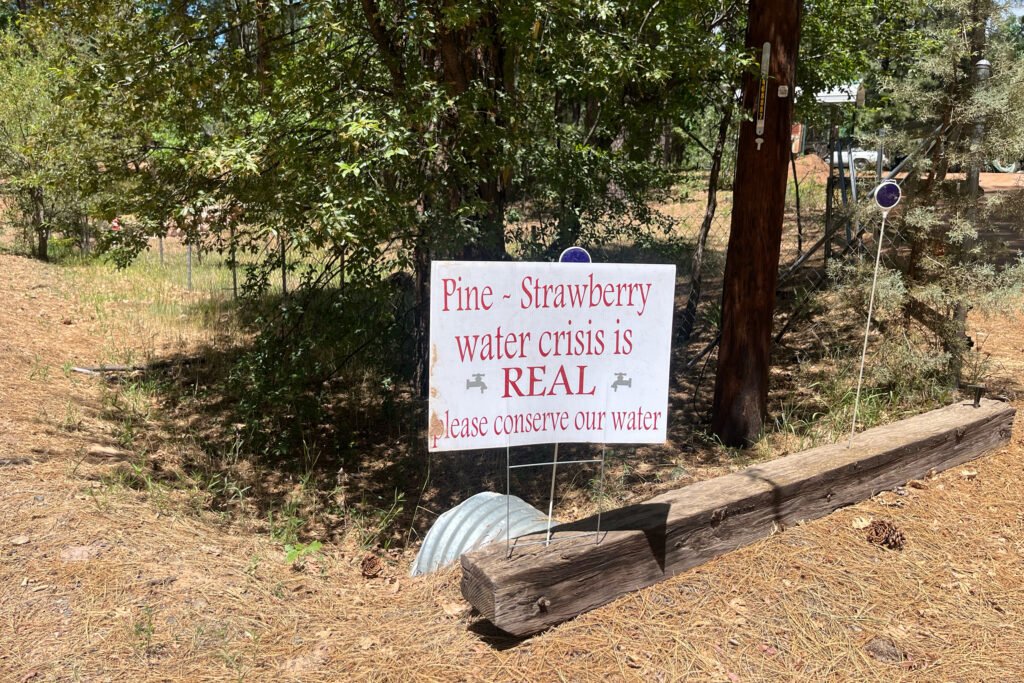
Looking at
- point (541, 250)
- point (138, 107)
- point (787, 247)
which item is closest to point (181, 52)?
point (138, 107)

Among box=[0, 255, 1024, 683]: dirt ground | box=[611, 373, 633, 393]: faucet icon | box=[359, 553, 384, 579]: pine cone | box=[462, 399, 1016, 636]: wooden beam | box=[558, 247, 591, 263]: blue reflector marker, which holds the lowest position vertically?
box=[359, 553, 384, 579]: pine cone

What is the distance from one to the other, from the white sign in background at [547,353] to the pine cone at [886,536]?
136 centimetres

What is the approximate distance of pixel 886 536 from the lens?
161 inches

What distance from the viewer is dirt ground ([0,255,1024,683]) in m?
3.23

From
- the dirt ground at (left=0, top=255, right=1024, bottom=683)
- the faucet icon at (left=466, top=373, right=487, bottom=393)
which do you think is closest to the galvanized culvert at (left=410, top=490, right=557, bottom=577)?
the dirt ground at (left=0, top=255, right=1024, bottom=683)

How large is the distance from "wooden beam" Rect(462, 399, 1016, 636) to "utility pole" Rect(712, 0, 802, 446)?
1.53 meters

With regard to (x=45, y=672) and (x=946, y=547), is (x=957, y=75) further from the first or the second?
(x=45, y=672)

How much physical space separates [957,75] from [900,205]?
1043 mm

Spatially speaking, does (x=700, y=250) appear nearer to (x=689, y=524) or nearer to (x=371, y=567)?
(x=371, y=567)

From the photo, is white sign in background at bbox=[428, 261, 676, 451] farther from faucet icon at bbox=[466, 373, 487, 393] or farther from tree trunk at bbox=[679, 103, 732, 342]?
tree trunk at bbox=[679, 103, 732, 342]

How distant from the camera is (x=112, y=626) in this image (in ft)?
11.5

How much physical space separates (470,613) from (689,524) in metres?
1.06

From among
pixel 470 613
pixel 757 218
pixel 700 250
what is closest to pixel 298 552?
A: pixel 470 613

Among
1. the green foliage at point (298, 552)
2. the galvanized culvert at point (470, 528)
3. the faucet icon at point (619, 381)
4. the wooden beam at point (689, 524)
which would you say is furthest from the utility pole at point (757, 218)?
the green foliage at point (298, 552)
